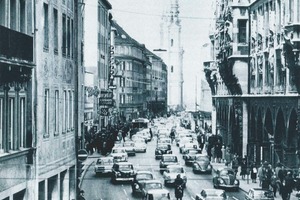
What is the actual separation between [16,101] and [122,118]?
7379 centimetres

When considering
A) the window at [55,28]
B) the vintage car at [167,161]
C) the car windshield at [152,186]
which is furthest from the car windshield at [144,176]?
the window at [55,28]

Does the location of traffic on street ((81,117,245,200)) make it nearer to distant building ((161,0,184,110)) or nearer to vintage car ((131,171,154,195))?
vintage car ((131,171,154,195))

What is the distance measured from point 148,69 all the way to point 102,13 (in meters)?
82.8

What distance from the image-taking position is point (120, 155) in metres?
53.7

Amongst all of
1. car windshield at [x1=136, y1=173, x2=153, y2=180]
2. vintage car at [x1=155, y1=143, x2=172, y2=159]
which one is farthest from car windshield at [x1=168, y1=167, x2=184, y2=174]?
vintage car at [x1=155, y1=143, x2=172, y2=159]

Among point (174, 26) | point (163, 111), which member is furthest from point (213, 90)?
point (174, 26)

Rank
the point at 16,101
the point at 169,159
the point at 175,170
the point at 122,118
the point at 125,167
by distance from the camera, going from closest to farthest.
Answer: the point at 16,101 → the point at 175,170 → the point at 125,167 → the point at 169,159 → the point at 122,118

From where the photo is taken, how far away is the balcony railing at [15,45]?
68.3 ft

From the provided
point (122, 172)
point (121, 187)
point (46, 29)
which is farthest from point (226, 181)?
point (46, 29)

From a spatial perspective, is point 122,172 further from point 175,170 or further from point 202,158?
point 202,158

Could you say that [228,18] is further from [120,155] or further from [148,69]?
[148,69]

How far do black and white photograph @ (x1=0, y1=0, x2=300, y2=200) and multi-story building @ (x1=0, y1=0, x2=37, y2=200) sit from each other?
3 cm

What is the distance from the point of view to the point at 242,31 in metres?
63.8

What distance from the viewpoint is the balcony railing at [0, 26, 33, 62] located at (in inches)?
820
